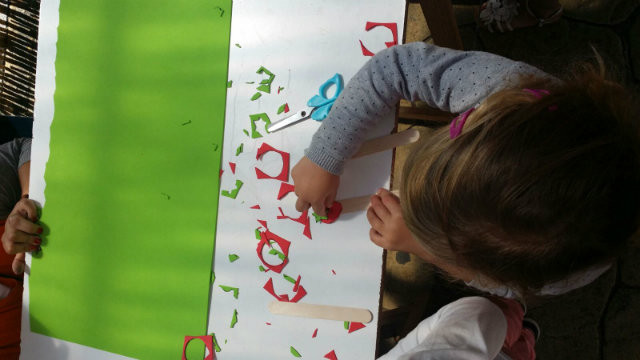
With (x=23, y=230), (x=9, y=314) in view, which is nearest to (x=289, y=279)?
(x=23, y=230)

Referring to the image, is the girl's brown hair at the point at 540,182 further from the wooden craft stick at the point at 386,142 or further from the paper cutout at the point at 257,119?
the paper cutout at the point at 257,119

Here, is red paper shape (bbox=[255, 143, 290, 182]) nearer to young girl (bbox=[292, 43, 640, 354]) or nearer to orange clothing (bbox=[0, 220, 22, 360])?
young girl (bbox=[292, 43, 640, 354])

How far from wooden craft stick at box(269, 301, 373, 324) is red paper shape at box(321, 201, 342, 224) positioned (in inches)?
5.8

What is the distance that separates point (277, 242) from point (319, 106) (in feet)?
0.80

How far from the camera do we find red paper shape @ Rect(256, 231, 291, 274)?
692mm

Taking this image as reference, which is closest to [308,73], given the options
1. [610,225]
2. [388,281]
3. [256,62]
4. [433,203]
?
[256,62]

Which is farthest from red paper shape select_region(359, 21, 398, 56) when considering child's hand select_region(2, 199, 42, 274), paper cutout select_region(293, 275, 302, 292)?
child's hand select_region(2, 199, 42, 274)

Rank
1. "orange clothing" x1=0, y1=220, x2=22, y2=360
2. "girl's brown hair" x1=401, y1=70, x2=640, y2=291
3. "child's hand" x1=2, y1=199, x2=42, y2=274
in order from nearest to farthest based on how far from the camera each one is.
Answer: "girl's brown hair" x1=401, y1=70, x2=640, y2=291, "child's hand" x1=2, y1=199, x2=42, y2=274, "orange clothing" x1=0, y1=220, x2=22, y2=360

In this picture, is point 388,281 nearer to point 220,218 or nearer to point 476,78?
point 220,218

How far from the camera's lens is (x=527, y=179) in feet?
1.30

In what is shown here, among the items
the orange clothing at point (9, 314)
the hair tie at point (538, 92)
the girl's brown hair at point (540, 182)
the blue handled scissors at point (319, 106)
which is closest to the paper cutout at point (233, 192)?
the blue handled scissors at point (319, 106)

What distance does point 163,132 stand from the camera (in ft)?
2.42

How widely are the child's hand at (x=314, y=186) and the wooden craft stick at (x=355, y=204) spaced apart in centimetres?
2

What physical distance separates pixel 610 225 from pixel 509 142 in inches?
5.4
